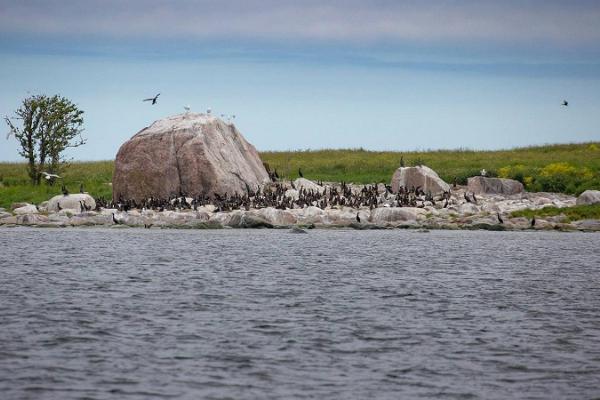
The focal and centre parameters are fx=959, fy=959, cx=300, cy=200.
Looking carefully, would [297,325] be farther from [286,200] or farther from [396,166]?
→ [396,166]

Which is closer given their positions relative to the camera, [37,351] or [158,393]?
[158,393]

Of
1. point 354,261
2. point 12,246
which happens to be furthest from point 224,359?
point 12,246

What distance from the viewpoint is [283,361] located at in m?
15.8

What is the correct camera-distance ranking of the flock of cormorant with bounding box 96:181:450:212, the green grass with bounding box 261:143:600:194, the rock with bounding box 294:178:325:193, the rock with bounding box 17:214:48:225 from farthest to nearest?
the green grass with bounding box 261:143:600:194
the rock with bounding box 294:178:325:193
the flock of cormorant with bounding box 96:181:450:212
the rock with bounding box 17:214:48:225

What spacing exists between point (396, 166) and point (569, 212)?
84.6 ft

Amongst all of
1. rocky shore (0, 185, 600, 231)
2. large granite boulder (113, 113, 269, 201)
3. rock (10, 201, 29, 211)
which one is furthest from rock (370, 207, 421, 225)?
rock (10, 201, 29, 211)

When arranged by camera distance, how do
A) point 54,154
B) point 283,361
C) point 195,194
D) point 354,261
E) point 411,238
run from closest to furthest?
point 283,361 < point 354,261 < point 411,238 < point 195,194 < point 54,154

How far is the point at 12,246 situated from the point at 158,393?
88.2 feet

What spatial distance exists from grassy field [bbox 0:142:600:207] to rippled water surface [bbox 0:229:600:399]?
30486 millimetres

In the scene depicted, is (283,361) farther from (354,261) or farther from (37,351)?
(354,261)

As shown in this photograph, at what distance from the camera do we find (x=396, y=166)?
256ft

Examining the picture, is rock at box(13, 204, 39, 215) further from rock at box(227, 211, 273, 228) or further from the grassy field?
rock at box(227, 211, 273, 228)

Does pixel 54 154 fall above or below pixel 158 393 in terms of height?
above

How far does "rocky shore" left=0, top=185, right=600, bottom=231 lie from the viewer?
50719 millimetres
